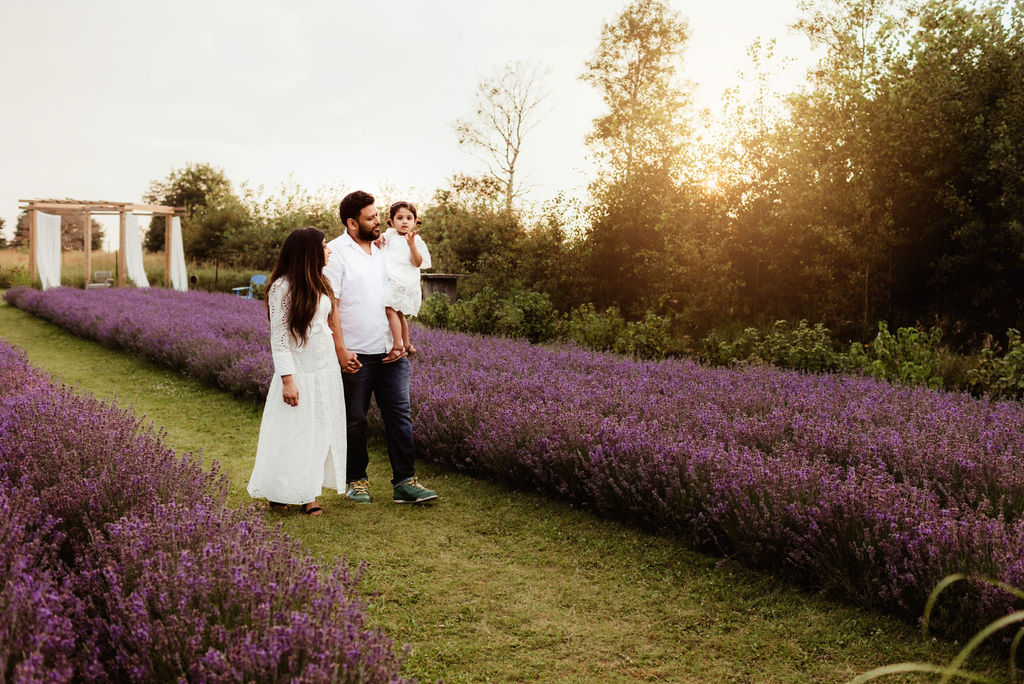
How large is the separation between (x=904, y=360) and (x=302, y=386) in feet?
18.5

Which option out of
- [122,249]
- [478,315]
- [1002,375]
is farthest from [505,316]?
[122,249]

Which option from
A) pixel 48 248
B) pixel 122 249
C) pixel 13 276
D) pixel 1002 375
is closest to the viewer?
pixel 1002 375

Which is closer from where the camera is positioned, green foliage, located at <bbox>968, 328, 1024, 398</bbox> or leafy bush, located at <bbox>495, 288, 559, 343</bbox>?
green foliage, located at <bbox>968, 328, 1024, 398</bbox>

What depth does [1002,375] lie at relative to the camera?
651 centimetres

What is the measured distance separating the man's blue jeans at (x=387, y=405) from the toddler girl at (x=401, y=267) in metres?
0.10

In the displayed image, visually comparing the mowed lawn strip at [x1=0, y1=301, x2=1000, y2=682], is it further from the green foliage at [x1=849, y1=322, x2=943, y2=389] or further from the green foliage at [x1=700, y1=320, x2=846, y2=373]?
the green foliage at [x1=700, y1=320, x2=846, y2=373]

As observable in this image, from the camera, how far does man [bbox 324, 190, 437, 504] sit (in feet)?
14.7

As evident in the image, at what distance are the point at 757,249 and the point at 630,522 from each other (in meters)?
9.68

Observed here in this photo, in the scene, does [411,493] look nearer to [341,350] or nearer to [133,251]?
[341,350]

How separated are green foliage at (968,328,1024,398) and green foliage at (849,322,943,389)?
0.32 metres

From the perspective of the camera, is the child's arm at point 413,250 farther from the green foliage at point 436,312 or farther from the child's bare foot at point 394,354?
the green foliage at point 436,312

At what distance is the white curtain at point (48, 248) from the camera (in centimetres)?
2219

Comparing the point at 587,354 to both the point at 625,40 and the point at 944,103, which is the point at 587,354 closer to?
the point at 944,103

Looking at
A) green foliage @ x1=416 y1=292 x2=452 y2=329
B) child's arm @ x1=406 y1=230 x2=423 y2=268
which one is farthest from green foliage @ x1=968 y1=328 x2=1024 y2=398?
green foliage @ x1=416 y1=292 x2=452 y2=329
